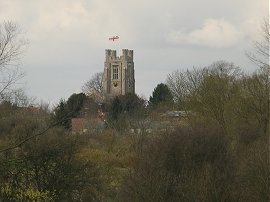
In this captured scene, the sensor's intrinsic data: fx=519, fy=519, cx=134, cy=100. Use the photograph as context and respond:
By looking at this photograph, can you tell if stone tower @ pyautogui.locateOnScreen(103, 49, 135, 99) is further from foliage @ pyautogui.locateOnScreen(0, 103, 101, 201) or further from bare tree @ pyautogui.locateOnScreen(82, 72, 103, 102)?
foliage @ pyautogui.locateOnScreen(0, 103, 101, 201)

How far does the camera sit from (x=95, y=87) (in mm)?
88562

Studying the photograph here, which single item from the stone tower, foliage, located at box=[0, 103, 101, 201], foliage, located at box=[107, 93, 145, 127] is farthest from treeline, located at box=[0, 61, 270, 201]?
the stone tower

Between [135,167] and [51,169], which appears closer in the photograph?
[135,167]

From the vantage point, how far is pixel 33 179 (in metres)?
16.0

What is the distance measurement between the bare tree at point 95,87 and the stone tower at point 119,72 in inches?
615

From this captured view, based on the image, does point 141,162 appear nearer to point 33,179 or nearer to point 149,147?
point 149,147

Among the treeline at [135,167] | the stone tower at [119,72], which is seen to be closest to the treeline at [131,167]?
the treeline at [135,167]

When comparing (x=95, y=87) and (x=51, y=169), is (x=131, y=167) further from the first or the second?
(x=95, y=87)

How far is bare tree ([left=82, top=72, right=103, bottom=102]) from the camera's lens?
8181 centimetres

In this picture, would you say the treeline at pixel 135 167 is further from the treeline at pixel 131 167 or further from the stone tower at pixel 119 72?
the stone tower at pixel 119 72

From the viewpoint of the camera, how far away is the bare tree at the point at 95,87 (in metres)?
81.8

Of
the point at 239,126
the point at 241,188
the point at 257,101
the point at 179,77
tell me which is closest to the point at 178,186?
the point at 241,188

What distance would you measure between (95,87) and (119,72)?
26575 mm

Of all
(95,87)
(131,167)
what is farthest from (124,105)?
(131,167)
